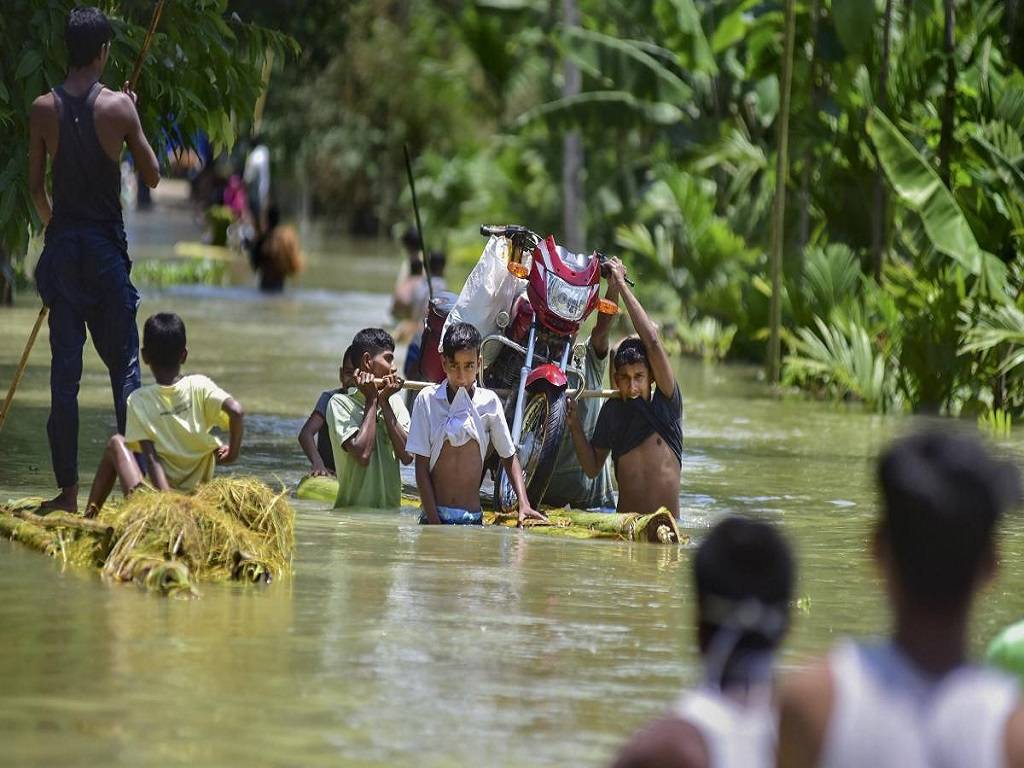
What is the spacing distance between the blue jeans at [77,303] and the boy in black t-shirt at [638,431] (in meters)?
2.46

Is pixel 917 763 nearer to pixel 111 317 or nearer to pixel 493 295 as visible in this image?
pixel 111 317

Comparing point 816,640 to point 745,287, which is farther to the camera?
point 745,287

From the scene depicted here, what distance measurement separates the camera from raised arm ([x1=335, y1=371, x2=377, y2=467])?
1011 cm

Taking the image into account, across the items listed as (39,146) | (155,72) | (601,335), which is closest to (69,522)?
(39,146)

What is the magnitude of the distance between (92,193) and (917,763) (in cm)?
651

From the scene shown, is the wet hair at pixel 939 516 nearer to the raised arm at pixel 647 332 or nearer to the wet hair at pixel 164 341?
the wet hair at pixel 164 341

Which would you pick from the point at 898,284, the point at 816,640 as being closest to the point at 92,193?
the point at 816,640

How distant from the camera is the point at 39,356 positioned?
1803cm

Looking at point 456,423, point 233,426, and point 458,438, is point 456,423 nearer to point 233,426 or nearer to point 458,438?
point 458,438

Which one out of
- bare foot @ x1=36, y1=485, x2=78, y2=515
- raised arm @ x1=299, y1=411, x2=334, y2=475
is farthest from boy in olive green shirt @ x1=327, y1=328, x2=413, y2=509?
bare foot @ x1=36, y1=485, x2=78, y2=515

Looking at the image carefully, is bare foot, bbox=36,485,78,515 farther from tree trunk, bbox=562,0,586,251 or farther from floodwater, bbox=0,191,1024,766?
tree trunk, bbox=562,0,586,251

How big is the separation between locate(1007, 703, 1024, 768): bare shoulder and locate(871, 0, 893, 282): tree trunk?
54.2ft

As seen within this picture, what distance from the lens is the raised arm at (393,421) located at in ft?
33.1

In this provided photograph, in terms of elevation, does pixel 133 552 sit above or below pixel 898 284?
below
